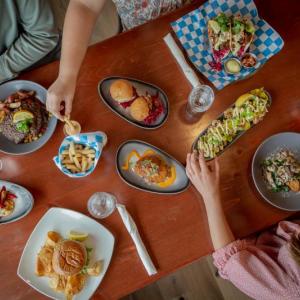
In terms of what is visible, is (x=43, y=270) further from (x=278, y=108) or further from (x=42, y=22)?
(x=278, y=108)

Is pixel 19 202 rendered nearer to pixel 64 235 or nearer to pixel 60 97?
pixel 64 235

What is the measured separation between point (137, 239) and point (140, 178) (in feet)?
0.69

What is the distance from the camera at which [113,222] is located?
108 cm

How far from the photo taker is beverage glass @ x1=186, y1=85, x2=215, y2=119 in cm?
114

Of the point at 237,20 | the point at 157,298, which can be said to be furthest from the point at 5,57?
the point at 157,298

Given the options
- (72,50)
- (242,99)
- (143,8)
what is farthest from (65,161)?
(143,8)

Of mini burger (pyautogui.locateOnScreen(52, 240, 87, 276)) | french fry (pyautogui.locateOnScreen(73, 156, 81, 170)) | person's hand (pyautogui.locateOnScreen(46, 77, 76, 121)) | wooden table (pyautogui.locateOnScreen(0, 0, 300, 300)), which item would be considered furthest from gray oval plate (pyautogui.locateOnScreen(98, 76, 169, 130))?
mini burger (pyautogui.locateOnScreen(52, 240, 87, 276))

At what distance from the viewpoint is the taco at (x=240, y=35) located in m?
1.18

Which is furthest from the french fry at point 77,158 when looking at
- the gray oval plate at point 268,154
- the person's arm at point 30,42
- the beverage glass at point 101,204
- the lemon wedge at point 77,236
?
the gray oval plate at point 268,154

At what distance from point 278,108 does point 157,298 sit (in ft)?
3.85

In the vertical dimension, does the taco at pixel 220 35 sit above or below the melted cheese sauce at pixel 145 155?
above

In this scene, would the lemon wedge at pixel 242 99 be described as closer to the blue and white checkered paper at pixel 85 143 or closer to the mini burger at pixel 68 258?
the blue and white checkered paper at pixel 85 143

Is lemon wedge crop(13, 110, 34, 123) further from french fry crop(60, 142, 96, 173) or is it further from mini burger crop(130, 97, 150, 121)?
mini burger crop(130, 97, 150, 121)

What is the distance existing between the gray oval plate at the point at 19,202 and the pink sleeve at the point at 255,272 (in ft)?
2.16
